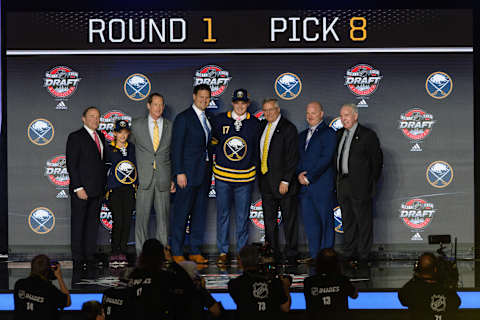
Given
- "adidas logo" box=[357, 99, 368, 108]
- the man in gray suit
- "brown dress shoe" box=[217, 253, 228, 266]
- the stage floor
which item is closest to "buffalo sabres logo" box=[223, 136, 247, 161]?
the man in gray suit

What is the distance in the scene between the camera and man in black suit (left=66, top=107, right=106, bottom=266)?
7.95m

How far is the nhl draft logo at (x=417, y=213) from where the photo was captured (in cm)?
848

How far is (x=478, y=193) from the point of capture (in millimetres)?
8562

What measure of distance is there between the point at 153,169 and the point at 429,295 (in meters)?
4.08

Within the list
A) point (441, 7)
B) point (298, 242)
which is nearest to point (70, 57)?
point (298, 242)

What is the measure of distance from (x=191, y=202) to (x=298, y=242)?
144 centimetres

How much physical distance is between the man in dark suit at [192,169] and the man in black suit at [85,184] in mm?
865

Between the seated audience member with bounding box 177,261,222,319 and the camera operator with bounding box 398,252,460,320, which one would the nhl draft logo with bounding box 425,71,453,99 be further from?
the seated audience member with bounding box 177,261,222,319

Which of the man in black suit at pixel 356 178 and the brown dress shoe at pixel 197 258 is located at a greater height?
the man in black suit at pixel 356 178

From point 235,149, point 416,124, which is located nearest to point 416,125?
point 416,124

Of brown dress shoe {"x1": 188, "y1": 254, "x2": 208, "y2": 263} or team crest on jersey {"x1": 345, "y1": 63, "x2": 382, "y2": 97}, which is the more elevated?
team crest on jersey {"x1": 345, "y1": 63, "x2": 382, "y2": 97}

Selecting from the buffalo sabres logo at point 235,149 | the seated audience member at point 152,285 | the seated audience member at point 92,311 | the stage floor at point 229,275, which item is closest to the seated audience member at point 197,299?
the seated audience member at point 152,285

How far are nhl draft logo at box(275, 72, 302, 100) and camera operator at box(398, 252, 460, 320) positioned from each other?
172 inches

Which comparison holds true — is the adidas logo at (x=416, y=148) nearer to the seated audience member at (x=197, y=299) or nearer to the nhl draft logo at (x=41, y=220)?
the nhl draft logo at (x=41, y=220)
